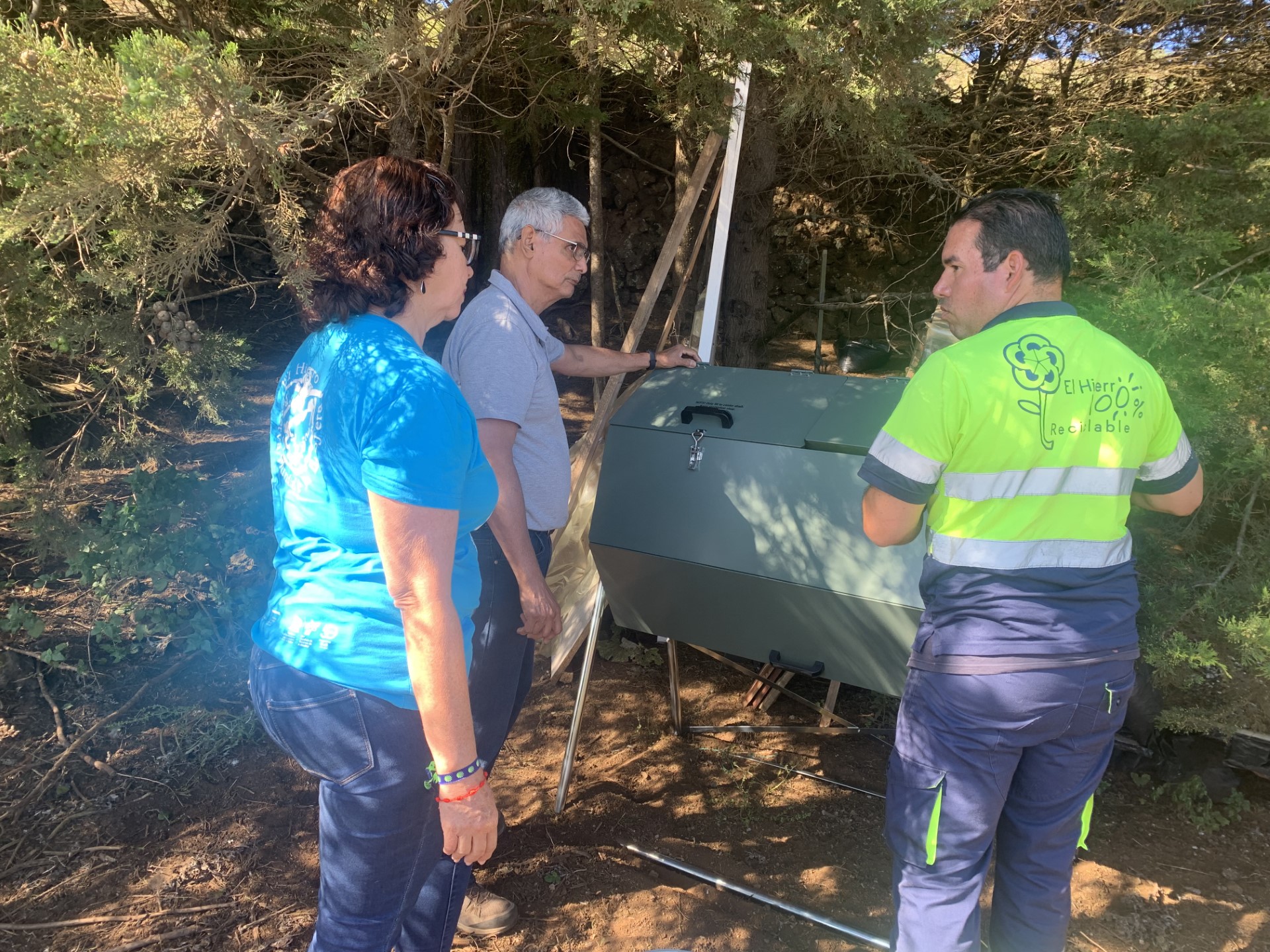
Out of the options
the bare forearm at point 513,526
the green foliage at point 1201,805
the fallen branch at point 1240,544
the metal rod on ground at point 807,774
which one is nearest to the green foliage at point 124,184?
the bare forearm at point 513,526

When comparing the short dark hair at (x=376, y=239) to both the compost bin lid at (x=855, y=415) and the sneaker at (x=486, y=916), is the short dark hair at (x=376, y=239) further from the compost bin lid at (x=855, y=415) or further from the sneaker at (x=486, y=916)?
the sneaker at (x=486, y=916)

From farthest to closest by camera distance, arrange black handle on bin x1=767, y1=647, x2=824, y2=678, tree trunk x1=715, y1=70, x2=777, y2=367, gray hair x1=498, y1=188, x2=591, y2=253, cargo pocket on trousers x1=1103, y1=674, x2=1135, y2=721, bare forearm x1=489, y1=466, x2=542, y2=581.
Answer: tree trunk x1=715, y1=70, x2=777, y2=367 → black handle on bin x1=767, y1=647, x2=824, y2=678 → gray hair x1=498, y1=188, x2=591, y2=253 → bare forearm x1=489, y1=466, x2=542, y2=581 → cargo pocket on trousers x1=1103, y1=674, x2=1135, y2=721

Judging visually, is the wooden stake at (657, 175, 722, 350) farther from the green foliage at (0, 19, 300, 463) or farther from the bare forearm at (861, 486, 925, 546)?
the bare forearm at (861, 486, 925, 546)

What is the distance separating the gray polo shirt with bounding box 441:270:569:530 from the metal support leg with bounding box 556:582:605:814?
2.33 ft

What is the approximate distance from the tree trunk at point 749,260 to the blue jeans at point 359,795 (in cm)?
356

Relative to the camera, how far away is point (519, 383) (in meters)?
1.94

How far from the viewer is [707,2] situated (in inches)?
80.3

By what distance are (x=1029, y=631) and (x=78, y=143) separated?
7.46ft

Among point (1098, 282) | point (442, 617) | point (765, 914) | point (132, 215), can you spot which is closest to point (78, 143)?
point (132, 215)

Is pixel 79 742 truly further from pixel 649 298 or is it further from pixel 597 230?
pixel 597 230

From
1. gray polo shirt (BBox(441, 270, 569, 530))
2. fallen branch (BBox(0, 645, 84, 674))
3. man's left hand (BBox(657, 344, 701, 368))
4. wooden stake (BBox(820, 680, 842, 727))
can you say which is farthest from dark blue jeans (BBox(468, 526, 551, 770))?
fallen branch (BBox(0, 645, 84, 674))

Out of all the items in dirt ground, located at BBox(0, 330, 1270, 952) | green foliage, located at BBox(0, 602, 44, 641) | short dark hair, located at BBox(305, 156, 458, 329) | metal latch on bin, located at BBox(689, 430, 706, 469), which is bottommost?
dirt ground, located at BBox(0, 330, 1270, 952)

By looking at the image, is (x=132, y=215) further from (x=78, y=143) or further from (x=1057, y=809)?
(x=1057, y=809)

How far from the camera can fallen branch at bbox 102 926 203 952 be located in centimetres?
224
